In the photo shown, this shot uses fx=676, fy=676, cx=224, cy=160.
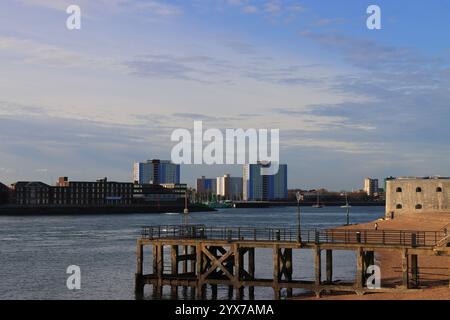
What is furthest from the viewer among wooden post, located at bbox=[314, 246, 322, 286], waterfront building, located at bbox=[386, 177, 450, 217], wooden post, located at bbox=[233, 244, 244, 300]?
waterfront building, located at bbox=[386, 177, 450, 217]

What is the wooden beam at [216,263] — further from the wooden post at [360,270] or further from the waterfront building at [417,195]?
the waterfront building at [417,195]

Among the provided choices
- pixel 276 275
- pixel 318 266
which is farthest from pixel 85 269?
pixel 318 266

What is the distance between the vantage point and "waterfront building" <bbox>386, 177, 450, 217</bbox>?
92188 millimetres

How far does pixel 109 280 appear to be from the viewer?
2169 inches

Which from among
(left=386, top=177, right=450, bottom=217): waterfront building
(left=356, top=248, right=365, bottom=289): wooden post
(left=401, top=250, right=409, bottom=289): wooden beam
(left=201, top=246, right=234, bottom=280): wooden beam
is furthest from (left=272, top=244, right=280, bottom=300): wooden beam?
(left=386, top=177, right=450, bottom=217): waterfront building

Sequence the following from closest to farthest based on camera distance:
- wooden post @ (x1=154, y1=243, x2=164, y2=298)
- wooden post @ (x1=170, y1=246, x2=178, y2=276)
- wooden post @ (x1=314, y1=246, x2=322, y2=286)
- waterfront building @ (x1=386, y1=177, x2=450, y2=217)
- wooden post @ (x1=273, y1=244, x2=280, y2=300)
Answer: wooden post @ (x1=314, y1=246, x2=322, y2=286) → wooden post @ (x1=273, y1=244, x2=280, y2=300) → wooden post @ (x1=154, y1=243, x2=164, y2=298) → wooden post @ (x1=170, y1=246, x2=178, y2=276) → waterfront building @ (x1=386, y1=177, x2=450, y2=217)

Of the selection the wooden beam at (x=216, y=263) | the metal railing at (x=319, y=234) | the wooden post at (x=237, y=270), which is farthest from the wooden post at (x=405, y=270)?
the wooden beam at (x=216, y=263)

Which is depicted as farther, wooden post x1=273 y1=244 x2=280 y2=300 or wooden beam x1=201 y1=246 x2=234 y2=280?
wooden beam x1=201 y1=246 x2=234 y2=280

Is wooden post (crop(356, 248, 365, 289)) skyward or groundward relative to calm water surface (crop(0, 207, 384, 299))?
skyward

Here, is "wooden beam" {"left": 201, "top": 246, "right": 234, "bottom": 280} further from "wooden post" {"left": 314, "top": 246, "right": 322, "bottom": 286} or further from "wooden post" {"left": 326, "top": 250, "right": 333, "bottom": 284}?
"wooden post" {"left": 326, "top": 250, "right": 333, "bottom": 284}

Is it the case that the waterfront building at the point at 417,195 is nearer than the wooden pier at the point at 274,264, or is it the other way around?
the wooden pier at the point at 274,264

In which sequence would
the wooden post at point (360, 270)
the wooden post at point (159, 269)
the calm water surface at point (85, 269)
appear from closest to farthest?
the wooden post at point (360, 270) → the wooden post at point (159, 269) → the calm water surface at point (85, 269)

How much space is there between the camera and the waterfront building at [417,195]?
92188 mm
